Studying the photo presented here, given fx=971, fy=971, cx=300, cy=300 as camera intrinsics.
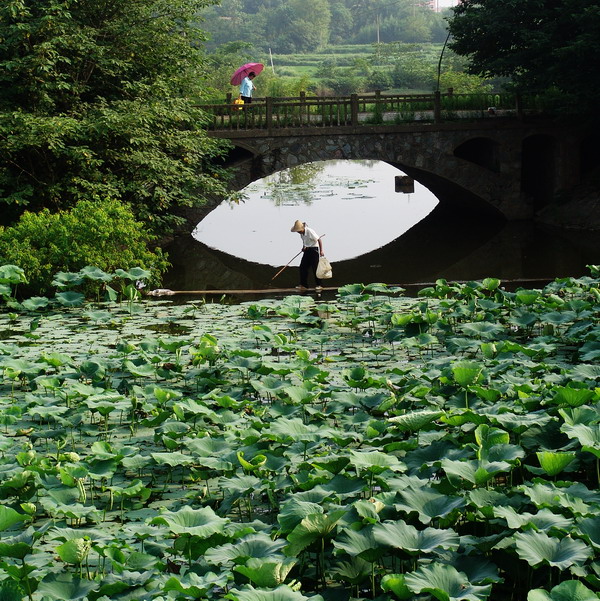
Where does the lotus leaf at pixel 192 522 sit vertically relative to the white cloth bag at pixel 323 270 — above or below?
→ above

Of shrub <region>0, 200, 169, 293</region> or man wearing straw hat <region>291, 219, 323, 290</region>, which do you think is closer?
shrub <region>0, 200, 169, 293</region>

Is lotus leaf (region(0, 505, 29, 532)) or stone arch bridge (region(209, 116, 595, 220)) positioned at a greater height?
stone arch bridge (region(209, 116, 595, 220))

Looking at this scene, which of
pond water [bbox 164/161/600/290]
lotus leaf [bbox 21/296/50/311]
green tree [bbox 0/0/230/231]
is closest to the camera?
lotus leaf [bbox 21/296/50/311]

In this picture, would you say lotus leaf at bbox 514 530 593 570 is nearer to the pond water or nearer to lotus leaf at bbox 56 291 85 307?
lotus leaf at bbox 56 291 85 307

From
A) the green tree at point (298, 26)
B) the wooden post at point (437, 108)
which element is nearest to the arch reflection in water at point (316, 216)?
the wooden post at point (437, 108)

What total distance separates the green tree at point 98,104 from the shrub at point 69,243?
1.56m

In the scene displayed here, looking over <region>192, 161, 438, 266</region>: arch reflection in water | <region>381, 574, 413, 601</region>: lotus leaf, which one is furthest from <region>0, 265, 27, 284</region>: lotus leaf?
<region>192, 161, 438, 266</region>: arch reflection in water

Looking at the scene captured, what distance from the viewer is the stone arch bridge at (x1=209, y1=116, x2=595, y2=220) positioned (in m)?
23.4

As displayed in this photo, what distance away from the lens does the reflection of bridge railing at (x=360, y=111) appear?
22.8m

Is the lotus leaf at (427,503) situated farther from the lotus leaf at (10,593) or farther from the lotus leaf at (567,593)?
the lotus leaf at (10,593)

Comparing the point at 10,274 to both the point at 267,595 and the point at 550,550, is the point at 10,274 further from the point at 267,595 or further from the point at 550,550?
the point at 550,550

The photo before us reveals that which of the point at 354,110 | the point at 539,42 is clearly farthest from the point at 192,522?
the point at 354,110

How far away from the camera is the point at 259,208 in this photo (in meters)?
31.8

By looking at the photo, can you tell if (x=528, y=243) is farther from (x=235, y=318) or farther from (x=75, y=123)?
(x=235, y=318)
